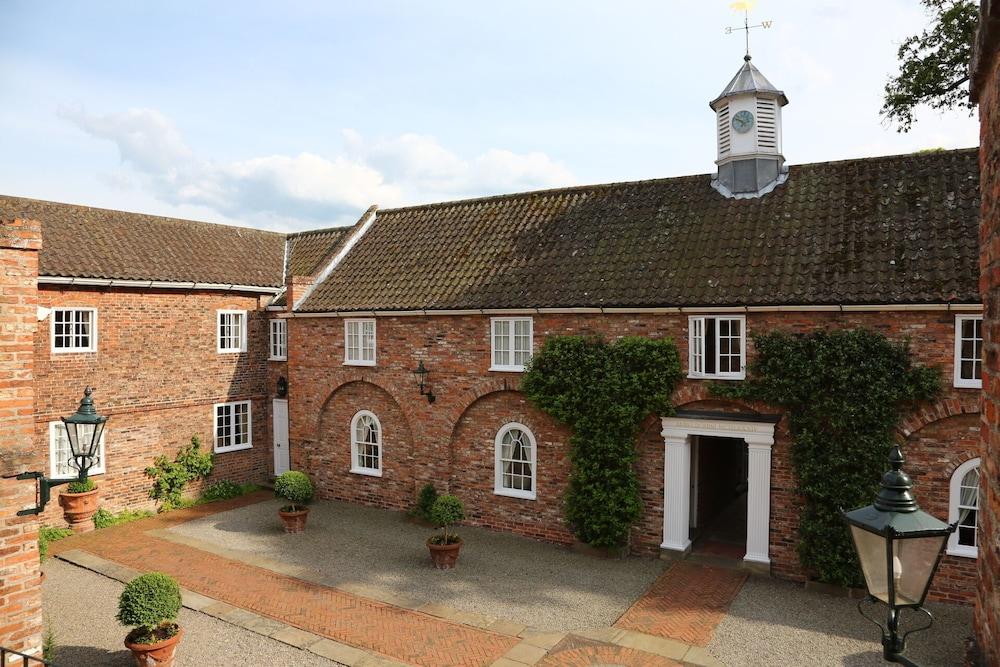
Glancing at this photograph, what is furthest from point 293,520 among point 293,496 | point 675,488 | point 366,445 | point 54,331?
point 675,488

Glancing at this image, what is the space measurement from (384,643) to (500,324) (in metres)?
7.97

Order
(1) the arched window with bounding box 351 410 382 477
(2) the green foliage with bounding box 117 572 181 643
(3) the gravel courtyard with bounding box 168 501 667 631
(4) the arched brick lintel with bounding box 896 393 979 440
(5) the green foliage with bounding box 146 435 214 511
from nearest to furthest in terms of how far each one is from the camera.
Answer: (2) the green foliage with bounding box 117 572 181 643
(4) the arched brick lintel with bounding box 896 393 979 440
(3) the gravel courtyard with bounding box 168 501 667 631
(1) the arched window with bounding box 351 410 382 477
(5) the green foliage with bounding box 146 435 214 511

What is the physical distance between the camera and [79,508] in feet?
56.7

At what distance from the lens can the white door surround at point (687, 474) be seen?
44.4 ft

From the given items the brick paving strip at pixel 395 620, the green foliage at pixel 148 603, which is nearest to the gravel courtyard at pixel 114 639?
the brick paving strip at pixel 395 620

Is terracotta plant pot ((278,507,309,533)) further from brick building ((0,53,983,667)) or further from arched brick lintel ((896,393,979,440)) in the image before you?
arched brick lintel ((896,393,979,440))

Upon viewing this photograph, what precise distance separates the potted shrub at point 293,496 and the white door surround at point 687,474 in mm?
9212

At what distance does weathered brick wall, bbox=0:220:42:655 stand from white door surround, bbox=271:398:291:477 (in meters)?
14.8

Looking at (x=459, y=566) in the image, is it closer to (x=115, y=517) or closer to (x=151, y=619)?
(x=151, y=619)

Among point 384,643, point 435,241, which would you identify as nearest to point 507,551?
point 384,643

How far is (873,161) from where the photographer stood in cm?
1560

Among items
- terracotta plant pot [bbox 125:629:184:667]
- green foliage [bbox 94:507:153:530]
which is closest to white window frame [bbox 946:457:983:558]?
terracotta plant pot [bbox 125:629:184:667]

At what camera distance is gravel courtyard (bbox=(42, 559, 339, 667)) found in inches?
416

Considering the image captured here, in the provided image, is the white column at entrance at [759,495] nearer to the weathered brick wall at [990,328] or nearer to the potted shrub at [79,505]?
the weathered brick wall at [990,328]
